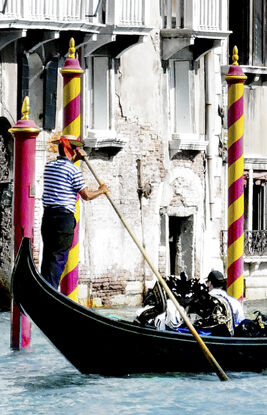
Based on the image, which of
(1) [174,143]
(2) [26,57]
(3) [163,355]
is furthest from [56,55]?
(3) [163,355]

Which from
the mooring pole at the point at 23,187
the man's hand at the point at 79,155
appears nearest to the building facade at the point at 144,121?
the mooring pole at the point at 23,187

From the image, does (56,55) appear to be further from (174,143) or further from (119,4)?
(174,143)

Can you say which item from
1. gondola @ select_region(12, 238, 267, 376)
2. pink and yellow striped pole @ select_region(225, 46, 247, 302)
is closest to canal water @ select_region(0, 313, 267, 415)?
gondola @ select_region(12, 238, 267, 376)

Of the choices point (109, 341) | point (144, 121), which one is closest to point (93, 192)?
point (109, 341)

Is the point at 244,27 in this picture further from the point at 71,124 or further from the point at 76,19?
the point at 71,124

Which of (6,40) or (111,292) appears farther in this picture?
(111,292)

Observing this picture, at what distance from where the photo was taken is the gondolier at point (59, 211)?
10586 millimetres

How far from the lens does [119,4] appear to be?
14.6 meters

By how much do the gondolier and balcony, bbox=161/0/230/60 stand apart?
4.99 metres

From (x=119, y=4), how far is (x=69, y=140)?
13.3 feet

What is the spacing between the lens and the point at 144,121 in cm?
1548

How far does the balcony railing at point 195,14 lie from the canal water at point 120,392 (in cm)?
522

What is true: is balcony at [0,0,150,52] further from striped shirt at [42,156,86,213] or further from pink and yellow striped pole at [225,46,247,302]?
striped shirt at [42,156,86,213]

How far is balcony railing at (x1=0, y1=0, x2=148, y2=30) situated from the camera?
536 inches
